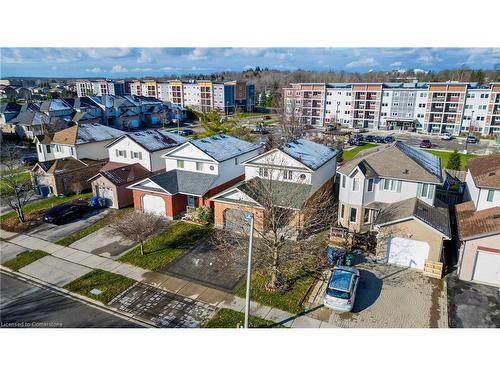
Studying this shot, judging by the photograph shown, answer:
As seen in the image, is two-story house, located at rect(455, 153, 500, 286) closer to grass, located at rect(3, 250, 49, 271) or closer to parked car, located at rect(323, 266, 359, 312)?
Result: parked car, located at rect(323, 266, 359, 312)

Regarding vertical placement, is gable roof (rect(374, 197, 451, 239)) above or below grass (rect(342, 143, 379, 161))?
above

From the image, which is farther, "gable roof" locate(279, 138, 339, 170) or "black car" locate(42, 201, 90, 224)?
"black car" locate(42, 201, 90, 224)

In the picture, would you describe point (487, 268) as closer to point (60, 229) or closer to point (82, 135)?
point (60, 229)

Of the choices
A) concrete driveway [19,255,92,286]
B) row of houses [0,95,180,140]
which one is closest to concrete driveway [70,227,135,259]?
concrete driveway [19,255,92,286]

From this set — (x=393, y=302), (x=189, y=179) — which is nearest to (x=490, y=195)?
(x=393, y=302)

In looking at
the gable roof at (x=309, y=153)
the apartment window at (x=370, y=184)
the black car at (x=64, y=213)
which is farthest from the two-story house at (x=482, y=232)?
the black car at (x=64, y=213)

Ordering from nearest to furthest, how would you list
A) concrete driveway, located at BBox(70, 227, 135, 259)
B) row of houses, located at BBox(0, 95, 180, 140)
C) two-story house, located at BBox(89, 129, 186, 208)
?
concrete driveway, located at BBox(70, 227, 135, 259), two-story house, located at BBox(89, 129, 186, 208), row of houses, located at BBox(0, 95, 180, 140)
